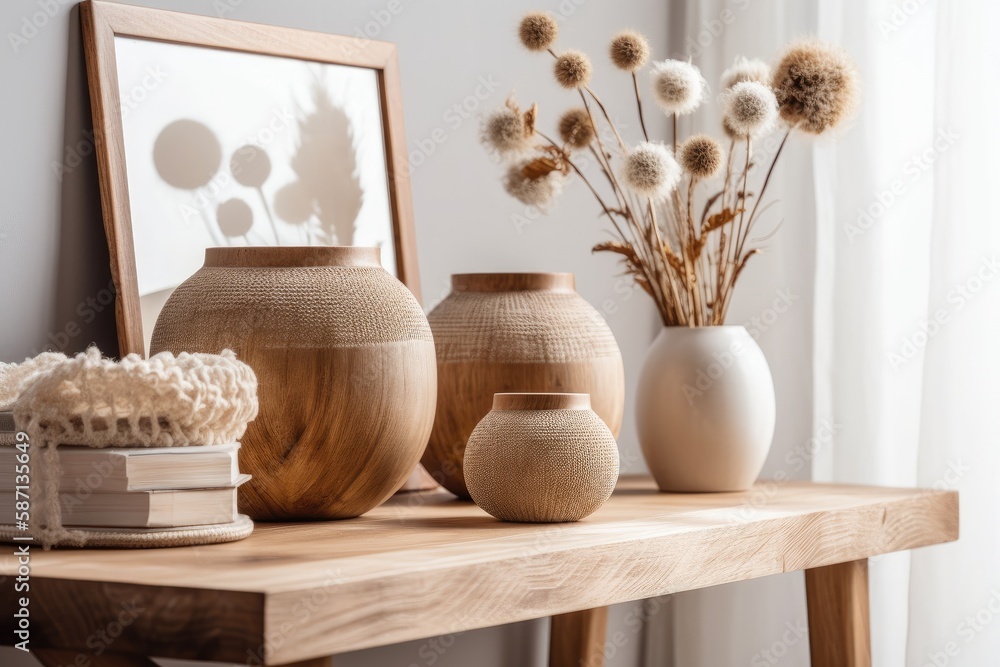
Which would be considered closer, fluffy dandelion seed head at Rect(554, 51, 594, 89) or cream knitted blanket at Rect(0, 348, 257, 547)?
cream knitted blanket at Rect(0, 348, 257, 547)

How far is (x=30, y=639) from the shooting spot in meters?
0.74

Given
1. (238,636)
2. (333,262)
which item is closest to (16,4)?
(333,262)

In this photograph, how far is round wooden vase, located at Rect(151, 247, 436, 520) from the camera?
0.95 metres

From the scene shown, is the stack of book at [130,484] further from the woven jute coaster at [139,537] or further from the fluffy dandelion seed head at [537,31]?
the fluffy dandelion seed head at [537,31]

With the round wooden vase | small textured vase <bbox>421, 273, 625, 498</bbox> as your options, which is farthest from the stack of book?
small textured vase <bbox>421, 273, 625, 498</bbox>

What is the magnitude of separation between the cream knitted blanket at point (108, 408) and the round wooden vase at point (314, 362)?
103 mm

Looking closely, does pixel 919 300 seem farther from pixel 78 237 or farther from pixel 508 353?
pixel 78 237

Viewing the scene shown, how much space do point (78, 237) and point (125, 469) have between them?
39 centimetres

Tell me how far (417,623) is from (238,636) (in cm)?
14

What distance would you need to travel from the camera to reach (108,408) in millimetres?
819

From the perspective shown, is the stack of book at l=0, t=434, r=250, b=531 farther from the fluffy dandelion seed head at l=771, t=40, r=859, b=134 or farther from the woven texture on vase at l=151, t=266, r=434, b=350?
the fluffy dandelion seed head at l=771, t=40, r=859, b=134

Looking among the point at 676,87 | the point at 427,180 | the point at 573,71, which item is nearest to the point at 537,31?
the point at 573,71

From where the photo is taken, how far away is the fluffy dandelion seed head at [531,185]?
1334 mm

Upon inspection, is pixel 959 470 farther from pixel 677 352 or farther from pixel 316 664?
pixel 316 664
